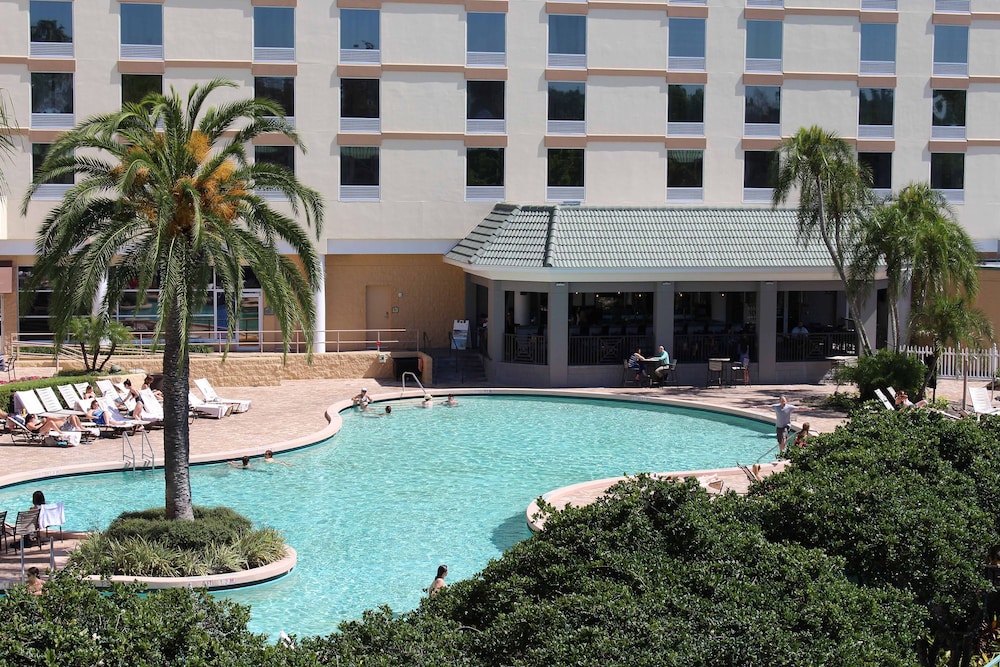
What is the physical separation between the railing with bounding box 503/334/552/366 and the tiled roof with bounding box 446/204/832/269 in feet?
7.69

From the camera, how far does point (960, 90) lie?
136 ft

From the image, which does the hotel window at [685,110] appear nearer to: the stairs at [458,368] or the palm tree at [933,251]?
the palm tree at [933,251]

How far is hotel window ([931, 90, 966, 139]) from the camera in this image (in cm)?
4147

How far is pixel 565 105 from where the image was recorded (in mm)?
39469

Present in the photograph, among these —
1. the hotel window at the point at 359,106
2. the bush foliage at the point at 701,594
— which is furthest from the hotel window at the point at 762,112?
the bush foliage at the point at 701,594

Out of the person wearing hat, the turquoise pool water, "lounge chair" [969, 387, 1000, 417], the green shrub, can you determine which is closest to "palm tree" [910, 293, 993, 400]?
the green shrub

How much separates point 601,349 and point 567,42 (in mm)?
10473

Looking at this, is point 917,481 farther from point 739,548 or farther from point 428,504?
point 428,504

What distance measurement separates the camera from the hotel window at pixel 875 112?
41.1 metres

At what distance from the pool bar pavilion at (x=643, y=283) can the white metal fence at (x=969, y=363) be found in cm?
231

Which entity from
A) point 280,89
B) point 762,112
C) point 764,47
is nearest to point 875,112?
point 762,112

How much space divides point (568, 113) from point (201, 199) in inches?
885

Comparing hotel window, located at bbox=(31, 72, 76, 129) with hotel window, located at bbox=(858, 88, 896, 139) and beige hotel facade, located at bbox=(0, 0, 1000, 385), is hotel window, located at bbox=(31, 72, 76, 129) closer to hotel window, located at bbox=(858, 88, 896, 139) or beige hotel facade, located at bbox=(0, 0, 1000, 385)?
beige hotel facade, located at bbox=(0, 0, 1000, 385)

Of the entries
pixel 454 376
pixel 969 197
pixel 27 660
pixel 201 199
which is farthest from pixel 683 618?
pixel 969 197
